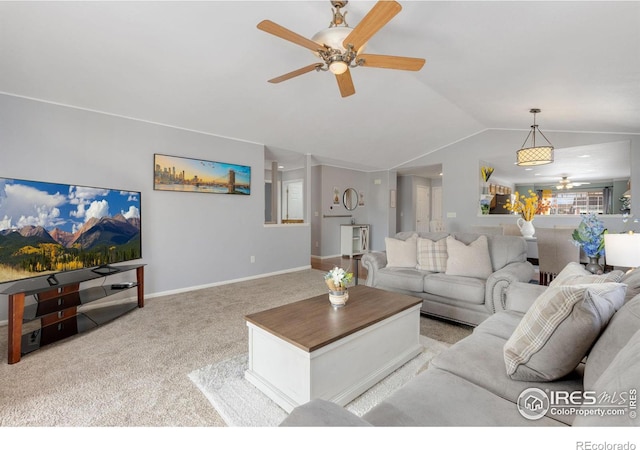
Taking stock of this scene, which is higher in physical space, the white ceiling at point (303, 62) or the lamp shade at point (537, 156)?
the white ceiling at point (303, 62)

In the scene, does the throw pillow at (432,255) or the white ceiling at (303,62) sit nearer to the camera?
the white ceiling at (303,62)

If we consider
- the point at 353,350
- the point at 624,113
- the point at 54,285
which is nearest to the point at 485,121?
the point at 624,113

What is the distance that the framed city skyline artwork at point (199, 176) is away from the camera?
4012 mm

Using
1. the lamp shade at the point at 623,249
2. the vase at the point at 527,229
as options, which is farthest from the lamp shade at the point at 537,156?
the lamp shade at the point at 623,249

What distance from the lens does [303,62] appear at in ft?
10.0

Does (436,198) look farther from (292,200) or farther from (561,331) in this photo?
(561,331)

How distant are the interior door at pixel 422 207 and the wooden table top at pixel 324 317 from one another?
22.5 feet

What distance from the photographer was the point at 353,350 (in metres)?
1.85

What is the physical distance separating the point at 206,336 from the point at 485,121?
17.6ft

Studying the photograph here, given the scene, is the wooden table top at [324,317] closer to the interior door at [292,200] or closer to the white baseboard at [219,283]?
the white baseboard at [219,283]

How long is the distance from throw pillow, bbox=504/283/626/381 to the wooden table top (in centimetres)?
87

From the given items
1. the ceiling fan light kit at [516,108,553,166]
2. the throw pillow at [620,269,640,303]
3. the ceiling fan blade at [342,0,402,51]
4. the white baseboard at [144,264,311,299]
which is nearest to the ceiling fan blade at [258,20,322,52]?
the ceiling fan blade at [342,0,402,51]

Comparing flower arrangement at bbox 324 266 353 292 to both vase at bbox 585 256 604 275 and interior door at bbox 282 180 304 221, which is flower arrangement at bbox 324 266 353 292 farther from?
interior door at bbox 282 180 304 221

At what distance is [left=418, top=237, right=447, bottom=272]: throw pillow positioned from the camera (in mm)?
3285
